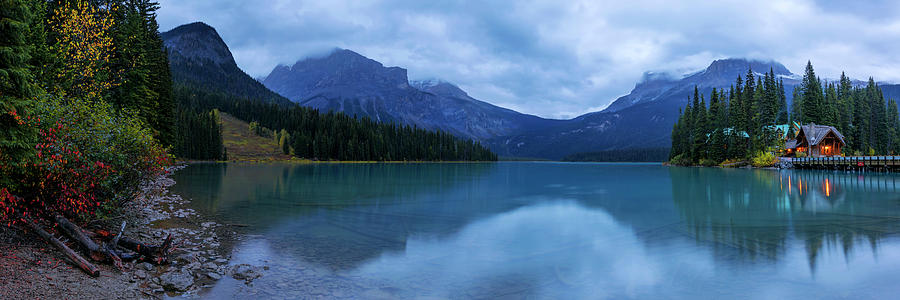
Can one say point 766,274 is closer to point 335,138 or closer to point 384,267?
point 384,267

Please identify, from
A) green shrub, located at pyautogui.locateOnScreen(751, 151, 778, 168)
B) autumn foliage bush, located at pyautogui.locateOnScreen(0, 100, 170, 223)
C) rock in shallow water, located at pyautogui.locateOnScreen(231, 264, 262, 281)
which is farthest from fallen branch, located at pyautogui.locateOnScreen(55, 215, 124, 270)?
green shrub, located at pyautogui.locateOnScreen(751, 151, 778, 168)

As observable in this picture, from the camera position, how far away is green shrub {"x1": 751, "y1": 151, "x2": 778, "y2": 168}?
3649 inches

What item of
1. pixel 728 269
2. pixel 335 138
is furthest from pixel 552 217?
pixel 335 138

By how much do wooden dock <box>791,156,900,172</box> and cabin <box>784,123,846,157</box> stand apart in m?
8.89

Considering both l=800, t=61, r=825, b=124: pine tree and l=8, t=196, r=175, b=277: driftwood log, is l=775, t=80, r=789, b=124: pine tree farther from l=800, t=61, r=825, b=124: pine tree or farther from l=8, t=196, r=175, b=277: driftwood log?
l=8, t=196, r=175, b=277: driftwood log

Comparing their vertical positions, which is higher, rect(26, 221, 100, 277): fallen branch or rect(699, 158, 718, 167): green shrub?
rect(699, 158, 718, 167): green shrub

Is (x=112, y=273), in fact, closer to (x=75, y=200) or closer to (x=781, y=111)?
(x=75, y=200)

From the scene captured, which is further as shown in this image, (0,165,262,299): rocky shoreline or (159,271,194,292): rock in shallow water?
(159,271,194,292): rock in shallow water

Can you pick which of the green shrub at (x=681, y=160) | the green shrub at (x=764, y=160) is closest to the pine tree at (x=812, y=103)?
the green shrub at (x=764, y=160)

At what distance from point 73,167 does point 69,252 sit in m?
3.80

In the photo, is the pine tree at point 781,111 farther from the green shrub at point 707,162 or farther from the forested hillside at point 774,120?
the green shrub at point 707,162

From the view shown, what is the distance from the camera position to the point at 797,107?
122188mm

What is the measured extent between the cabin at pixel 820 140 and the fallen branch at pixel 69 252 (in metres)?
121

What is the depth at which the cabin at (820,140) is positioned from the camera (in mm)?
93000
